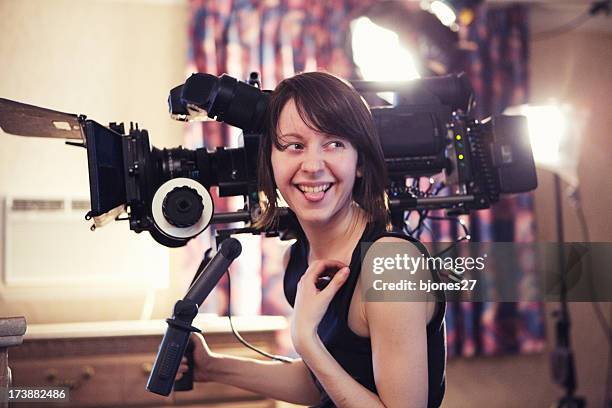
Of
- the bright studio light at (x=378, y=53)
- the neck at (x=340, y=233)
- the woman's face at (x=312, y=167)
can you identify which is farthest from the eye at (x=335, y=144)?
the bright studio light at (x=378, y=53)

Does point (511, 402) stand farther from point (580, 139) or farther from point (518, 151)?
point (580, 139)

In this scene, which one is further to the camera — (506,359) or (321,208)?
(506,359)

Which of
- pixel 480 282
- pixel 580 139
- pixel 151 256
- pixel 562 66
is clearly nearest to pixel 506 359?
pixel 580 139

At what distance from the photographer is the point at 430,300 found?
0.79m

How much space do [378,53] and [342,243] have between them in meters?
1.10

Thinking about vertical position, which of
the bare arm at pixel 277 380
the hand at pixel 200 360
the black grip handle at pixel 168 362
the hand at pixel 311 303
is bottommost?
the bare arm at pixel 277 380

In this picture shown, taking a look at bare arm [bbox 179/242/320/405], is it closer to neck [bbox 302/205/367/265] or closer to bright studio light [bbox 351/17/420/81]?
neck [bbox 302/205/367/265]

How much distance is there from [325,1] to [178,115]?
158 centimetres

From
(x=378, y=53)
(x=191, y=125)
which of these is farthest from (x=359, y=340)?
(x=191, y=125)

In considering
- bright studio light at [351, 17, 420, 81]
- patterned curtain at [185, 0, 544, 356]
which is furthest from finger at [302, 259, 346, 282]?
patterned curtain at [185, 0, 544, 356]

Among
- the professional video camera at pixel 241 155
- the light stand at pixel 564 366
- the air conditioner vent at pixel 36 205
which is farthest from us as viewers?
the light stand at pixel 564 366

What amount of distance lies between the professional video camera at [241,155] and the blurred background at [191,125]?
764 millimetres

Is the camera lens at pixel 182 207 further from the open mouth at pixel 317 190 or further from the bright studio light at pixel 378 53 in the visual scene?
the bright studio light at pixel 378 53

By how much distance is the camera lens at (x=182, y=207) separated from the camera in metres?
0.86
